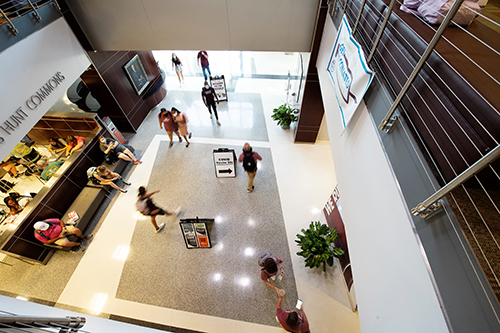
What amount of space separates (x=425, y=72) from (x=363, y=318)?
2.25 m

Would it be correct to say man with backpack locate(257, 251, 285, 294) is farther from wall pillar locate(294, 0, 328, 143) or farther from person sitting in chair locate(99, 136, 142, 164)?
person sitting in chair locate(99, 136, 142, 164)

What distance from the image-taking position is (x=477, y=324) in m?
1.00

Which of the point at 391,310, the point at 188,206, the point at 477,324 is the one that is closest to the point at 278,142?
the point at 188,206

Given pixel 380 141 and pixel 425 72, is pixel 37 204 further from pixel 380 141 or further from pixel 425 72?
pixel 425 72

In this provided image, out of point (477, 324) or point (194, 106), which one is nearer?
point (477, 324)

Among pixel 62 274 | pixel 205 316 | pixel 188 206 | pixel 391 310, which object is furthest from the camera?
pixel 188 206

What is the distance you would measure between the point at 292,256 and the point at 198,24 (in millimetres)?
5477

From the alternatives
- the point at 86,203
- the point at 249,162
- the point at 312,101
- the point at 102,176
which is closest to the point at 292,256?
the point at 249,162

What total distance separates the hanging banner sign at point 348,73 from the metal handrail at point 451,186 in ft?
4.17

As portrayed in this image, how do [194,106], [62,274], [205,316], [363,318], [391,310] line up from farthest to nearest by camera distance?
[194,106], [62,274], [205,316], [363,318], [391,310]

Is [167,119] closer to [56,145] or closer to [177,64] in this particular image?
[56,145]

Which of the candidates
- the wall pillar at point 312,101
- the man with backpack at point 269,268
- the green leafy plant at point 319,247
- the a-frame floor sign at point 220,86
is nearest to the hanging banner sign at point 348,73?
the wall pillar at point 312,101

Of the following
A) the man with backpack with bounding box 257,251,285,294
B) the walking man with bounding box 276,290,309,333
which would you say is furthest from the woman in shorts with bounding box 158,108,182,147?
the walking man with bounding box 276,290,309,333

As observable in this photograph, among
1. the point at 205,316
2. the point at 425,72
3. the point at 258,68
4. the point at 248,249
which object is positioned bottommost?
the point at 205,316
